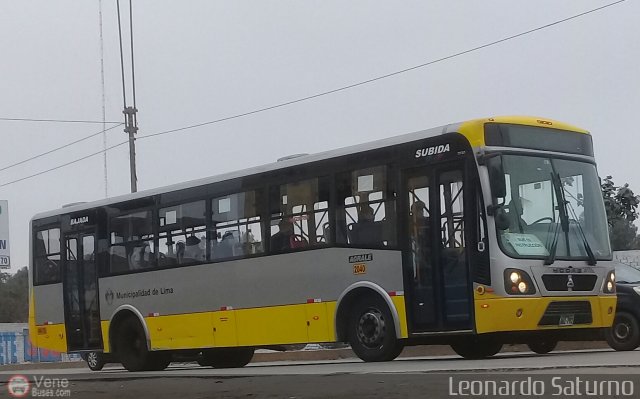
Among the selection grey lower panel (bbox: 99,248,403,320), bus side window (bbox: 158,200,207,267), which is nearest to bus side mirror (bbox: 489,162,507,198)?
grey lower panel (bbox: 99,248,403,320)

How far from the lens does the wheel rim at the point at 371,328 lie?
1479 cm

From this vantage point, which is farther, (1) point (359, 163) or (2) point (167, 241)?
(2) point (167, 241)

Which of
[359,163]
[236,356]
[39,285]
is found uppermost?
[359,163]

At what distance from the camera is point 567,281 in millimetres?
14055

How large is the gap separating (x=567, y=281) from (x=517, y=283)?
84cm

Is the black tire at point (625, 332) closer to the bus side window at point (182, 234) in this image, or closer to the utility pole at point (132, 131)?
the bus side window at point (182, 234)

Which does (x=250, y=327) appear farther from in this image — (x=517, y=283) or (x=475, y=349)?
(x=517, y=283)

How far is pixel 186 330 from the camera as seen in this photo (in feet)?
59.7

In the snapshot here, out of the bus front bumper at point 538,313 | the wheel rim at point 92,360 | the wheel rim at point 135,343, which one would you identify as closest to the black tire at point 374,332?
the bus front bumper at point 538,313

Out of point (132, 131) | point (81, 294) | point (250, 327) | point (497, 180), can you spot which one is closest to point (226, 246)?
point (250, 327)

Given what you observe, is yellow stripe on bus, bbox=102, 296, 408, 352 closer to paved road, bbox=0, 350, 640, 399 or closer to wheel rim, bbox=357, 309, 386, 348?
wheel rim, bbox=357, 309, 386, 348

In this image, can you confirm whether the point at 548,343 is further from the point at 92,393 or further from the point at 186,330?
the point at 92,393

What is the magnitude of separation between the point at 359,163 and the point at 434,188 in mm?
1472

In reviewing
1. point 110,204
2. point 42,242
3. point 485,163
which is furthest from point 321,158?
point 42,242
